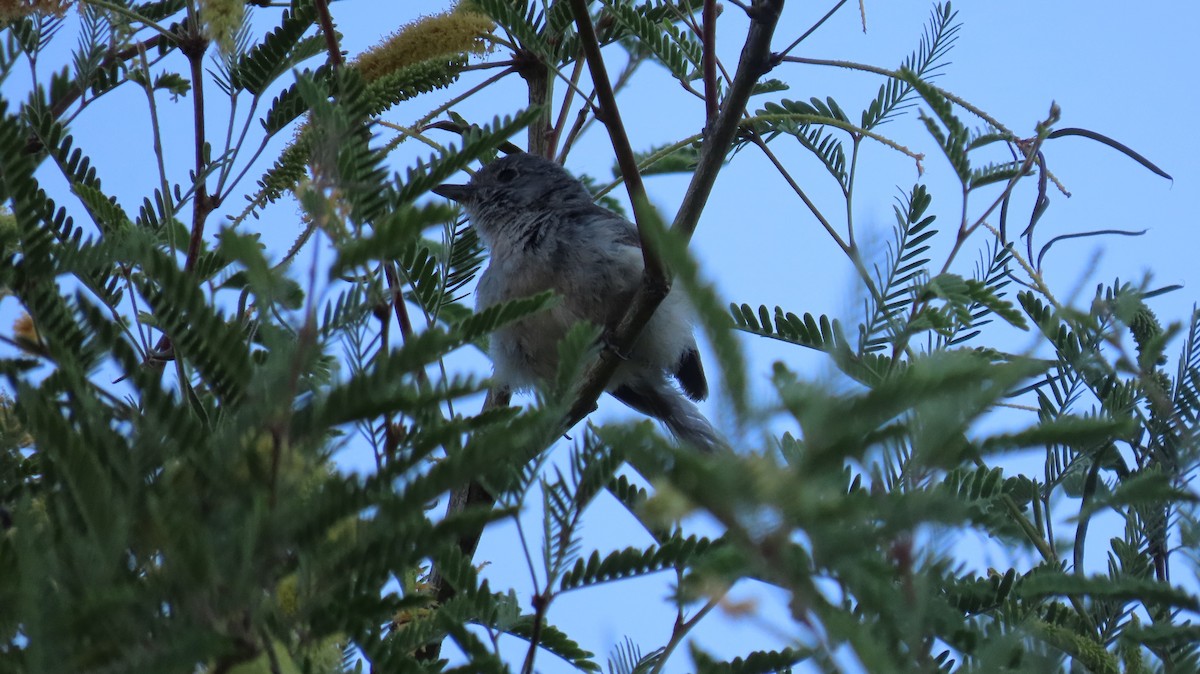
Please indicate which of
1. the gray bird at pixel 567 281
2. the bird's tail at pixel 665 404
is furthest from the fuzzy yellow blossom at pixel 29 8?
the bird's tail at pixel 665 404

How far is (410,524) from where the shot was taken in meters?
1.36

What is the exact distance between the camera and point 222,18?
207 centimetres

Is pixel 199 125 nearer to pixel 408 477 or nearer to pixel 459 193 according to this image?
pixel 408 477

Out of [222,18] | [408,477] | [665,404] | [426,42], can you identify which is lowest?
[408,477]

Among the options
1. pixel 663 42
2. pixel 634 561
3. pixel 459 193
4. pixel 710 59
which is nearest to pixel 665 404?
pixel 459 193

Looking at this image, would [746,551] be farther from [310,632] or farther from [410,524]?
[310,632]

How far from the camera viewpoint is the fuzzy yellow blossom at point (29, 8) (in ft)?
8.25

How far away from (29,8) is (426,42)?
1.06m

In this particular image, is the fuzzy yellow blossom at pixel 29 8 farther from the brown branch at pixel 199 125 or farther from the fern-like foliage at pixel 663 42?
the fern-like foliage at pixel 663 42

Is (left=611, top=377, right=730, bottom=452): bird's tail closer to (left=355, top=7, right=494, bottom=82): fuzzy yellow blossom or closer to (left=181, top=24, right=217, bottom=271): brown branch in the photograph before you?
(left=355, top=7, right=494, bottom=82): fuzzy yellow blossom

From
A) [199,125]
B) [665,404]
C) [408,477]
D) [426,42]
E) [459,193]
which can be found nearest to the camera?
[408,477]

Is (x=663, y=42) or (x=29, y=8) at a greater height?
(x=663, y=42)

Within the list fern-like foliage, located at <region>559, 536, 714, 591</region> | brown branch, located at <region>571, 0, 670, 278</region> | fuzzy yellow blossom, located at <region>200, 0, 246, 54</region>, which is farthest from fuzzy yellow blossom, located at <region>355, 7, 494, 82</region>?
fern-like foliage, located at <region>559, 536, 714, 591</region>

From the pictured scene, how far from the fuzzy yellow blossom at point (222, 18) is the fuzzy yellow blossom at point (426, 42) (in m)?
1.01
